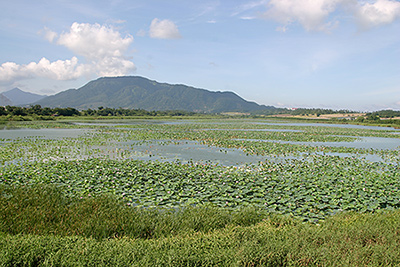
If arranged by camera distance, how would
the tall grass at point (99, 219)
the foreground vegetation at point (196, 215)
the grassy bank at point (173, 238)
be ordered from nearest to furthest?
Result: the grassy bank at point (173, 238), the foreground vegetation at point (196, 215), the tall grass at point (99, 219)

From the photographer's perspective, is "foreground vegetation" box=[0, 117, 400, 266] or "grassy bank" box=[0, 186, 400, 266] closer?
"grassy bank" box=[0, 186, 400, 266]

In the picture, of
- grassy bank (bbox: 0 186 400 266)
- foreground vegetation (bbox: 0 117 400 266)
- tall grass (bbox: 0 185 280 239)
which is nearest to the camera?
grassy bank (bbox: 0 186 400 266)

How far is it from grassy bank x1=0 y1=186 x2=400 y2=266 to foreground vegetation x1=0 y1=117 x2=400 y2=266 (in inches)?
0.8

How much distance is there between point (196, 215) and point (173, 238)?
1.45 metres

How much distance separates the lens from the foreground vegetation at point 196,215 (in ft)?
14.5

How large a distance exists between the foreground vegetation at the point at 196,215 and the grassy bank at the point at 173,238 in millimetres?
21

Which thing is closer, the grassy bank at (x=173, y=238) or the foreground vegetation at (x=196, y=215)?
the grassy bank at (x=173, y=238)

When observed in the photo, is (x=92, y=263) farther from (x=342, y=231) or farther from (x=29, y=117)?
(x=29, y=117)

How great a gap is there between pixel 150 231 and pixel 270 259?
2699 mm

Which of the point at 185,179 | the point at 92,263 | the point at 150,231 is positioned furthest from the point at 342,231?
the point at 185,179

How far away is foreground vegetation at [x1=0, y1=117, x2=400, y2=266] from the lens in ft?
14.5

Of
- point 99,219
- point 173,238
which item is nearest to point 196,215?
point 173,238

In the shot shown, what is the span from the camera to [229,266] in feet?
13.9

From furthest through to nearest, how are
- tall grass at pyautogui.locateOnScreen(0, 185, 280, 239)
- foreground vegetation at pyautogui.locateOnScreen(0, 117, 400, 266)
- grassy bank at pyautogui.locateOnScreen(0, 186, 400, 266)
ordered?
tall grass at pyautogui.locateOnScreen(0, 185, 280, 239) < foreground vegetation at pyautogui.locateOnScreen(0, 117, 400, 266) < grassy bank at pyautogui.locateOnScreen(0, 186, 400, 266)
